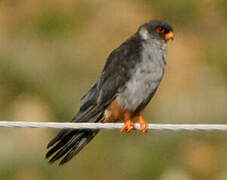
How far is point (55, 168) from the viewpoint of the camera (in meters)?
10.1

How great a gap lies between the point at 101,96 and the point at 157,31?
1216 millimetres

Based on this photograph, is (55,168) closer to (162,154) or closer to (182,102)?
(162,154)

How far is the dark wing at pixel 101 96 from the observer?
6180mm

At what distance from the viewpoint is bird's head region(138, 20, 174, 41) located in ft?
23.5

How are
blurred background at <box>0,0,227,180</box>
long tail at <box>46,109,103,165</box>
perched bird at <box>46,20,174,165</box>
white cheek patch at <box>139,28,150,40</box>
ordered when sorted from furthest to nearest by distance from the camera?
blurred background at <box>0,0,227,180</box> → white cheek patch at <box>139,28,150,40</box> → perched bird at <box>46,20,174,165</box> → long tail at <box>46,109,103,165</box>

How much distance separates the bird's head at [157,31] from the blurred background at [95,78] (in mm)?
3621

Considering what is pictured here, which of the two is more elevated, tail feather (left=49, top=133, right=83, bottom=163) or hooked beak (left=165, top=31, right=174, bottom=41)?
hooked beak (left=165, top=31, right=174, bottom=41)

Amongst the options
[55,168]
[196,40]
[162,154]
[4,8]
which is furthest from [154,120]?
[4,8]

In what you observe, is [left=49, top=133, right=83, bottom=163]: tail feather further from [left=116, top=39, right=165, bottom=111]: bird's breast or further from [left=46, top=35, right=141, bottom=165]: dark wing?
[left=116, top=39, right=165, bottom=111]: bird's breast

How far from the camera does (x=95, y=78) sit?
11969mm

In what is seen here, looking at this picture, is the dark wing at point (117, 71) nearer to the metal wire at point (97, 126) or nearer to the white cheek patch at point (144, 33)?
the white cheek patch at point (144, 33)

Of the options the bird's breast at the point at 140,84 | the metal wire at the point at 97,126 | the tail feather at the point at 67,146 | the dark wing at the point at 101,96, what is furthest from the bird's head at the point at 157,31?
the metal wire at the point at 97,126

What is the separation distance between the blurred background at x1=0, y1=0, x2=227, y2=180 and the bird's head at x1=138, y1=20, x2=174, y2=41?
11.9 ft

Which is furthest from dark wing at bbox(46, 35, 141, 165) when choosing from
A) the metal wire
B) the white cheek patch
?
the metal wire
